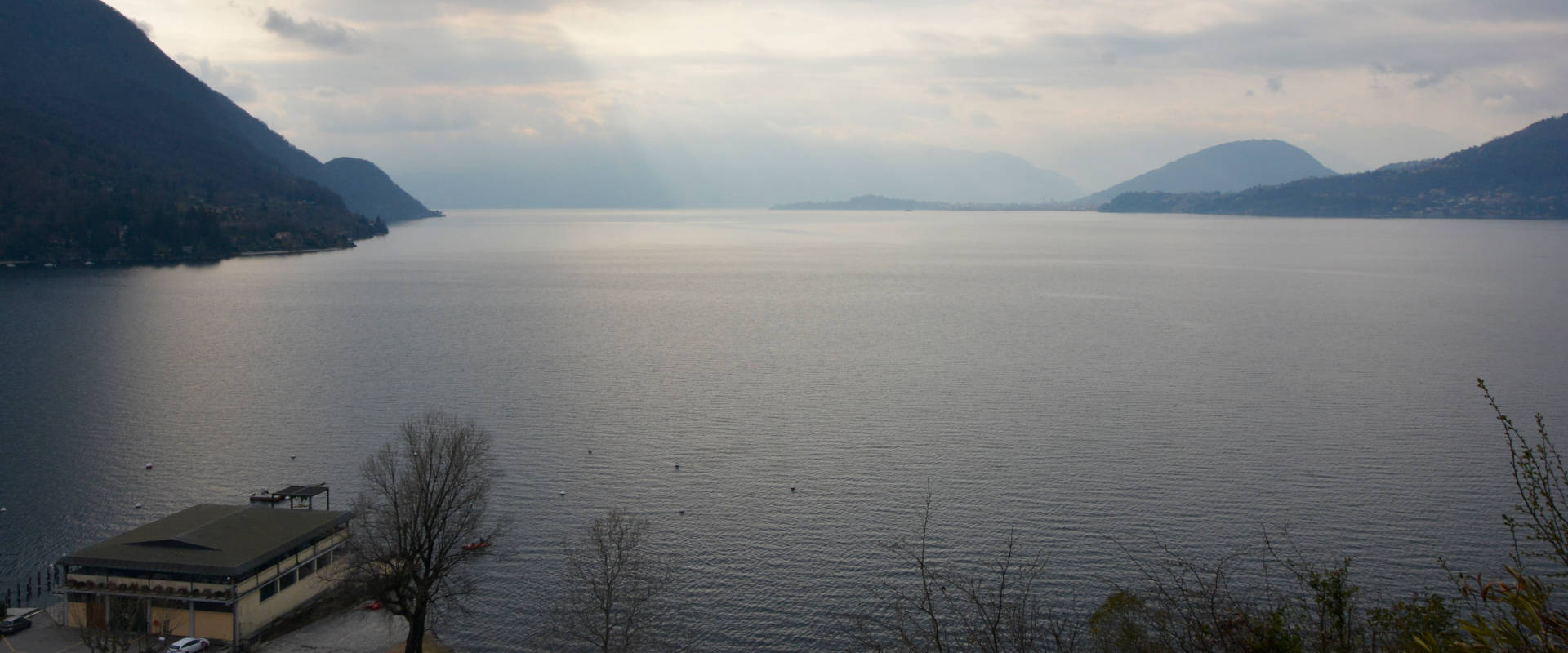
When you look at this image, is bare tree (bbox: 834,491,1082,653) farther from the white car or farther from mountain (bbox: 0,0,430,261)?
mountain (bbox: 0,0,430,261)

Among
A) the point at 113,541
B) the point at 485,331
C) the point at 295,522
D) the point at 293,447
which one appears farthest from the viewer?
the point at 485,331

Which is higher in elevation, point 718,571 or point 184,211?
point 184,211

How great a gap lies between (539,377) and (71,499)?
54.2 feet

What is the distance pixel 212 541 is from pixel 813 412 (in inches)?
759

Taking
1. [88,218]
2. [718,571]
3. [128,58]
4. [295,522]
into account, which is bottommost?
[718,571]

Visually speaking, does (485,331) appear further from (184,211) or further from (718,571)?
(184,211)

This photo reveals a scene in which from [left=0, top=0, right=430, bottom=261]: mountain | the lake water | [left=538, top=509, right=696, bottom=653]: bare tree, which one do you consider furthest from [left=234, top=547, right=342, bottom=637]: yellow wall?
[left=0, top=0, right=430, bottom=261]: mountain

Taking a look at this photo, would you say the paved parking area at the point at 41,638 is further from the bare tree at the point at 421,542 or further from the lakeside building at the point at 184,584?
the bare tree at the point at 421,542

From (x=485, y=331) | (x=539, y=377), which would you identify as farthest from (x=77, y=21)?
(x=539, y=377)

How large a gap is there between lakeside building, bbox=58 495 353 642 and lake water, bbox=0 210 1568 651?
3.41 metres

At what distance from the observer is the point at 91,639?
15898mm

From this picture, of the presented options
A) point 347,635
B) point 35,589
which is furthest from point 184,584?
point 35,589

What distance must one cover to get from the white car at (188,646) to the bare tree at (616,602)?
18.7ft

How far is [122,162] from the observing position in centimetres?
12600
